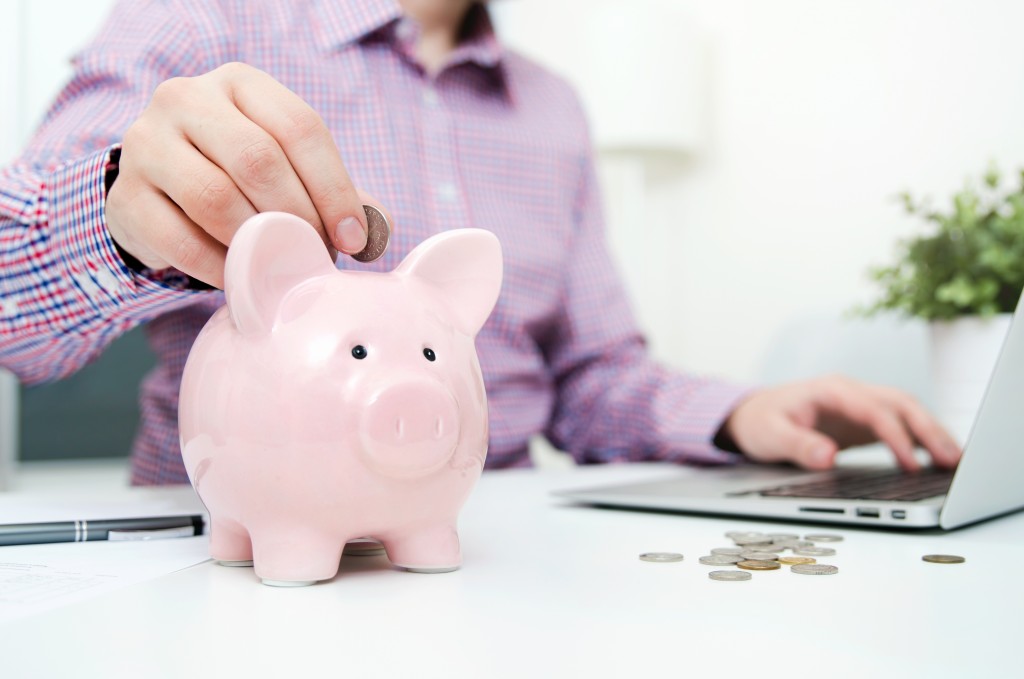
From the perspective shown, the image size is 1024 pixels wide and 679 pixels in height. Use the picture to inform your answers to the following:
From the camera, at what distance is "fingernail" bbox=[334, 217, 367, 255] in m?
0.45

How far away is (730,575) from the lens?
418 millimetres

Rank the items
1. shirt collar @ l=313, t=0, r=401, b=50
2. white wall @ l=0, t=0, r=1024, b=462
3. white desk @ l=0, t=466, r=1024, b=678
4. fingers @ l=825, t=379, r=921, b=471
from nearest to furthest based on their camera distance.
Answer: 1. white desk @ l=0, t=466, r=1024, b=678
2. fingers @ l=825, t=379, r=921, b=471
3. shirt collar @ l=313, t=0, r=401, b=50
4. white wall @ l=0, t=0, r=1024, b=462

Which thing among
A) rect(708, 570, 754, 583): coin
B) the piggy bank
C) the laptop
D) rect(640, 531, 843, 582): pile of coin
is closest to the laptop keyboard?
the laptop

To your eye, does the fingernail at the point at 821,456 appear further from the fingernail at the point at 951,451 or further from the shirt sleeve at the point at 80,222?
the shirt sleeve at the point at 80,222

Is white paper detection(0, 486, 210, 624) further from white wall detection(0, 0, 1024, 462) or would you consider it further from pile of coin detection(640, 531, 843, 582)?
white wall detection(0, 0, 1024, 462)

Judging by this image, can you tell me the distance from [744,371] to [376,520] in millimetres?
1685

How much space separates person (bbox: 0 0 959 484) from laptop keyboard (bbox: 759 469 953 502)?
33 millimetres

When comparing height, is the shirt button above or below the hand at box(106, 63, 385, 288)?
above

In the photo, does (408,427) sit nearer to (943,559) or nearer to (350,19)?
(943,559)

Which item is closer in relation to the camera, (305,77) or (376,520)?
(376,520)

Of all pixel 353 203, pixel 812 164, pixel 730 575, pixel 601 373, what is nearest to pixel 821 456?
pixel 601 373

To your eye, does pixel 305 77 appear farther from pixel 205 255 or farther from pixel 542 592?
pixel 542 592

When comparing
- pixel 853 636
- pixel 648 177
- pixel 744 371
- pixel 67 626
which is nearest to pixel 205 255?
pixel 67 626

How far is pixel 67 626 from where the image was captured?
34cm
